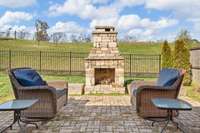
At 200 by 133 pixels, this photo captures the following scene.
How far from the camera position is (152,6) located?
12.4 metres

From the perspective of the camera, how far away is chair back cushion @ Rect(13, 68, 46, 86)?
5395 millimetres

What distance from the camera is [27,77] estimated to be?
5.85m

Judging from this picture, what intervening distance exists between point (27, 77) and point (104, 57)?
4109 mm

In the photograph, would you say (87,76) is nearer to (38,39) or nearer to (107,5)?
(107,5)

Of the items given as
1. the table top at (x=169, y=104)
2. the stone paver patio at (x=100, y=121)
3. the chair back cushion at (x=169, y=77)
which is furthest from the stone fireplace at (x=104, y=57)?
the table top at (x=169, y=104)

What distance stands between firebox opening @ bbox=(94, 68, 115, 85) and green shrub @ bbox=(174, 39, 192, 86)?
89.7 inches

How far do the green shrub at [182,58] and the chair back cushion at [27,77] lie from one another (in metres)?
5.68

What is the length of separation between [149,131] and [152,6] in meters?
8.22

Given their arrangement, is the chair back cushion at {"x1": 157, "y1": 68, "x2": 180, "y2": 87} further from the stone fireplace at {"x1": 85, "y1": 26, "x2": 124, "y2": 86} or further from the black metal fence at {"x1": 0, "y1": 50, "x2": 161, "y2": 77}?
the black metal fence at {"x1": 0, "y1": 50, "x2": 161, "y2": 77}

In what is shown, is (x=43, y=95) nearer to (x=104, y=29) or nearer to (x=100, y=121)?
(x=100, y=121)

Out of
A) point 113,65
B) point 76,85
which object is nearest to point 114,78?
point 113,65

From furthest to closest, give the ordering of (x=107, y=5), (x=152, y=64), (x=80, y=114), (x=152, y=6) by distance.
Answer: (x=152, y=64) → (x=107, y=5) → (x=152, y=6) → (x=80, y=114)

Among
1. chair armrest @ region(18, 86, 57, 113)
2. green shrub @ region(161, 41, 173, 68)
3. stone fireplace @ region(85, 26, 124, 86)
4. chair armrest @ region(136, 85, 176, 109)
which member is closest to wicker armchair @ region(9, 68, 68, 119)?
chair armrest @ region(18, 86, 57, 113)

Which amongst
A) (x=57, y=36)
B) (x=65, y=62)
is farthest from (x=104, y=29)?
(x=57, y=36)
